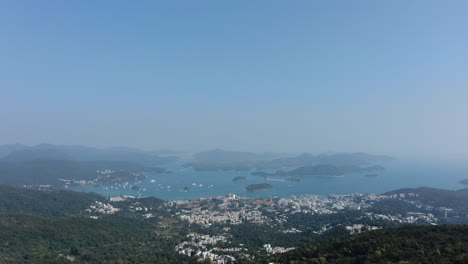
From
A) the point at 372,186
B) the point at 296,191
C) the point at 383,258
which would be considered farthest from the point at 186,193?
the point at 383,258

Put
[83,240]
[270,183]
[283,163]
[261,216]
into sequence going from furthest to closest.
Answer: [283,163] < [270,183] < [261,216] < [83,240]

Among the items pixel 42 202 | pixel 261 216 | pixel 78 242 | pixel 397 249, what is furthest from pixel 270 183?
pixel 397 249

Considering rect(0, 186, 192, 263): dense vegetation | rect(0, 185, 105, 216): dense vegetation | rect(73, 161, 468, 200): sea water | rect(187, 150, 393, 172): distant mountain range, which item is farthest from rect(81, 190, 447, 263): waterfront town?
rect(187, 150, 393, 172): distant mountain range

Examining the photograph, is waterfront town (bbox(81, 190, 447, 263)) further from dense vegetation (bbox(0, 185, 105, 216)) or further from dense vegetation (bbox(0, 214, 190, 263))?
dense vegetation (bbox(0, 214, 190, 263))

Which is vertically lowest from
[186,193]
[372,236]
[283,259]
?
[186,193]

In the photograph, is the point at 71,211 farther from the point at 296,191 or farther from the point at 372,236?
the point at 296,191

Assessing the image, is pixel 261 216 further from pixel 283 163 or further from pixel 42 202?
pixel 283 163

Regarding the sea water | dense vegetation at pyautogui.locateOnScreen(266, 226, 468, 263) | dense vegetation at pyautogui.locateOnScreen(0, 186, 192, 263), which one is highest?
dense vegetation at pyautogui.locateOnScreen(266, 226, 468, 263)

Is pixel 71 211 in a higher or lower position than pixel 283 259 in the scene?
lower

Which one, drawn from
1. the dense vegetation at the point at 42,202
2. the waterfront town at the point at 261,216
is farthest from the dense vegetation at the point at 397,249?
the dense vegetation at the point at 42,202
